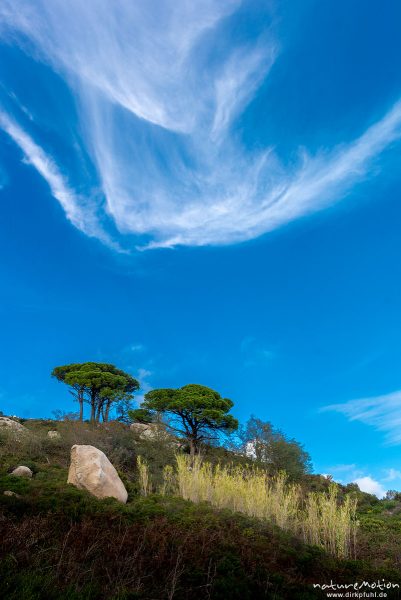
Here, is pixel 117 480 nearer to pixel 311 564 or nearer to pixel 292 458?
pixel 311 564

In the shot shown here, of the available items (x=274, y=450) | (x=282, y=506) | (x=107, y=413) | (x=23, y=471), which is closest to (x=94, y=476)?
(x=23, y=471)

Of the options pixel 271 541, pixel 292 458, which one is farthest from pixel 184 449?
pixel 271 541

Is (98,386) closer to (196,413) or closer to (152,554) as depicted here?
(196,413)

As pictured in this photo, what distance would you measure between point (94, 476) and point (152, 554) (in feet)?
20.3

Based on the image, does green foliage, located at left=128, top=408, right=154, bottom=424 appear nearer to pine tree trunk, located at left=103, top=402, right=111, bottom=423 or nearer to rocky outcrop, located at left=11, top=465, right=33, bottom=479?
pine tree trunk, located at left=103, top=402, right=111, bottom=423

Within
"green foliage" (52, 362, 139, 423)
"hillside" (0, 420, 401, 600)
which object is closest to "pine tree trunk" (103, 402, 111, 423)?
"green foliage" (52, 362, 139, 423)

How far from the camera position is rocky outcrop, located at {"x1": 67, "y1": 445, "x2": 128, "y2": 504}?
38.1 ft

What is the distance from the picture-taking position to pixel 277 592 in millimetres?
5707

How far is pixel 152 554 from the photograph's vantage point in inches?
241

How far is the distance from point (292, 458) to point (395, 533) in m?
13.7

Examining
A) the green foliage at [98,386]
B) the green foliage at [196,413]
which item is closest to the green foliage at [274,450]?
the green foliage at [196,413]

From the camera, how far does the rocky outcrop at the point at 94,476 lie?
11.6 metres

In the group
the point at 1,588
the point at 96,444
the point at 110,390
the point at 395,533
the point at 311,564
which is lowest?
the point at 1,588

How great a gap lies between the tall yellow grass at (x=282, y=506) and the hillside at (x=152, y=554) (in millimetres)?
804
